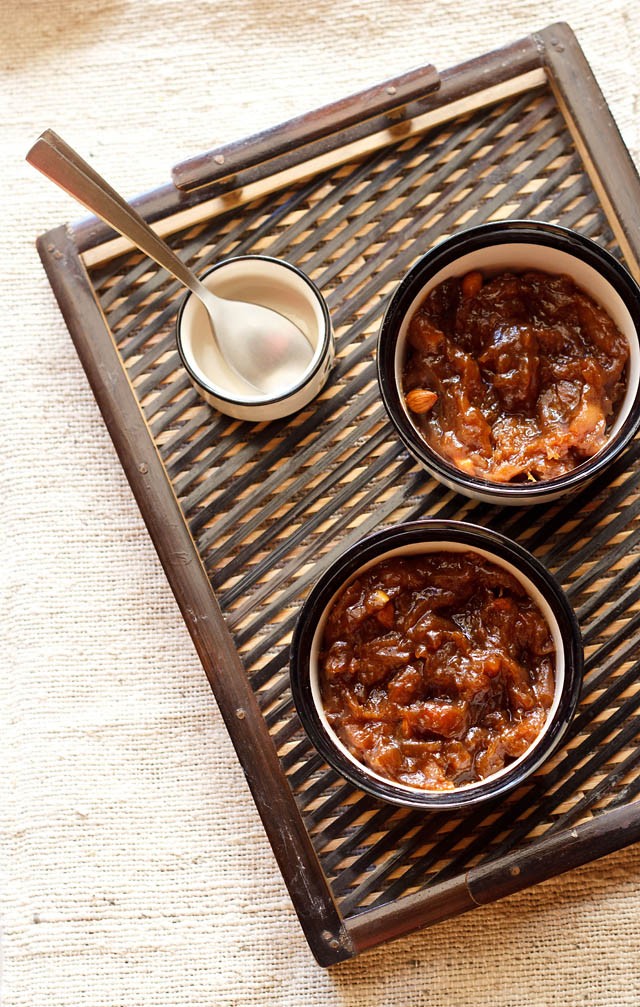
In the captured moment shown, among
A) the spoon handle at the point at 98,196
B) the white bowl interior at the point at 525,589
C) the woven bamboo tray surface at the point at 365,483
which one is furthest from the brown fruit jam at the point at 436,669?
the spoon handle at the point at 98,196

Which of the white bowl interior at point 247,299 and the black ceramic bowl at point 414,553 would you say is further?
the white bowl interior at point 247,299

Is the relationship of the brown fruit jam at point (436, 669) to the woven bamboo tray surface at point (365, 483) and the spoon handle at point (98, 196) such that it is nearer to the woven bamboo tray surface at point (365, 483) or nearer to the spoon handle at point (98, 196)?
the woven bamboo tray surface at point (365, 483)

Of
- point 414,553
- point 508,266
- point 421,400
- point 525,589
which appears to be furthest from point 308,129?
point 525,589

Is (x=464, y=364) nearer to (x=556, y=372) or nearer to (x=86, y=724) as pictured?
(x=556, y=372)

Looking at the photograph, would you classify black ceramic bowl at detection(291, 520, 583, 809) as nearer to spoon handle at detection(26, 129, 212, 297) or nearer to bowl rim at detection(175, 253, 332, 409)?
bowl rim at detection(175, 253, 332, 409)

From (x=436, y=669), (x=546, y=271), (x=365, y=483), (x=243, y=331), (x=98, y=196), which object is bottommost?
(x=436, y=669)

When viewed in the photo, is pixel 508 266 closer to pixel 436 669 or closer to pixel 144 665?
pixel 436 669

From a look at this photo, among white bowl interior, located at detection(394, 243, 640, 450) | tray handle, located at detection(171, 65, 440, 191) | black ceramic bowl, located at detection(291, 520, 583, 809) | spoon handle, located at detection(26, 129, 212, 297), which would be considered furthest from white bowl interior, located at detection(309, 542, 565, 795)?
tray handle, located at detection(171, 65, 440, 191)
